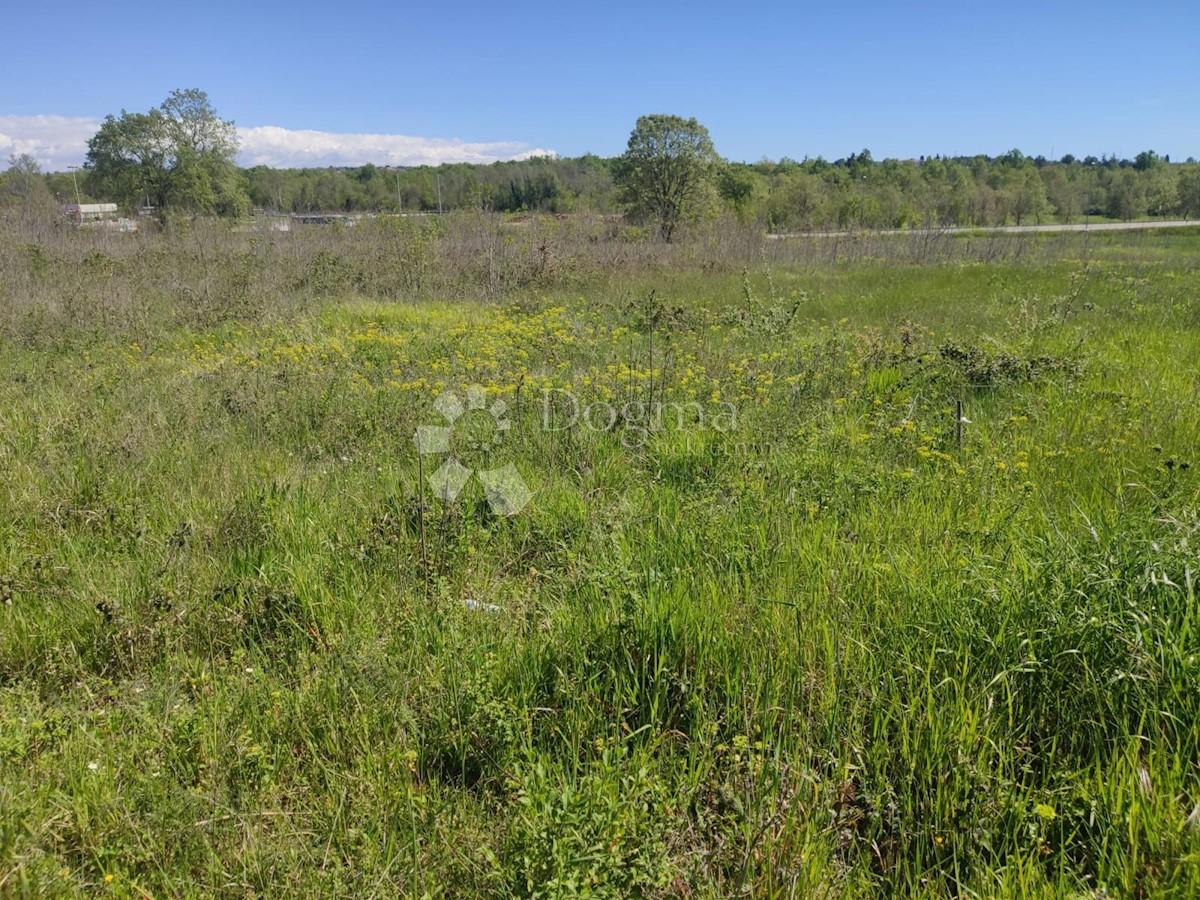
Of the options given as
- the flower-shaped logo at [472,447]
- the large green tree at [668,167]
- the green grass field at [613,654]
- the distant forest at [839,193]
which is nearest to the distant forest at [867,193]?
the distant forest at [839,193]

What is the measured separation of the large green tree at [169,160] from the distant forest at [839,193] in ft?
5.94

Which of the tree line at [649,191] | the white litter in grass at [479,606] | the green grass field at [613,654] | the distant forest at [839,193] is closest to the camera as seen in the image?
the green grass field at [613,654]

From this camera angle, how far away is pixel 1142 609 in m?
1.98

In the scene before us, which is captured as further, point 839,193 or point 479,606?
point 839,193

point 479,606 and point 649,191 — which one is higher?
point 649,191

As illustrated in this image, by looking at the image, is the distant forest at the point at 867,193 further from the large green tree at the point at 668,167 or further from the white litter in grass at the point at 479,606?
the white litter in grass at the point at 479,606

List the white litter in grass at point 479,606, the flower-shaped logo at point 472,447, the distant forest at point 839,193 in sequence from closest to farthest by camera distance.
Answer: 1. the white litter in grass at point 479,606
2. the flower-shaped logo at point 472,447
3. the distant forest at point 839,193

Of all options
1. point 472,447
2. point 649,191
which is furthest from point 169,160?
point 472,447

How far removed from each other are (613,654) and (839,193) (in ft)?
168

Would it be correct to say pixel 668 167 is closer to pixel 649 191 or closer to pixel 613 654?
pixel 649 191

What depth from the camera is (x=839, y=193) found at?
46.9 meters

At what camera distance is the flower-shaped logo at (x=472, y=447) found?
3.48m

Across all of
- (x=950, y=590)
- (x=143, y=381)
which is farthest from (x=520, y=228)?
(x=950, y=590)

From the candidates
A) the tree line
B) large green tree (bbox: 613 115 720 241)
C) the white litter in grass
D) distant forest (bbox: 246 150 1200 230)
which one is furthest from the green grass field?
large green tree (bbox: 613 115 720 241)
